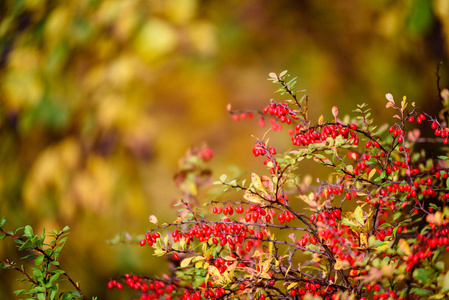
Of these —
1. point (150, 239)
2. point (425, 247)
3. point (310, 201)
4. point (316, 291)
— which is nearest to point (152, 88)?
point (150, 239)

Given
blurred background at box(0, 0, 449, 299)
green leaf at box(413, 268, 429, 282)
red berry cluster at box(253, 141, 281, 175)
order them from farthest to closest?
blurred background at box(0, 0, 449, 299) → red berry cluster at box(253, 141, 281, 175) → green leaf at box(413, 268, 429, 282)

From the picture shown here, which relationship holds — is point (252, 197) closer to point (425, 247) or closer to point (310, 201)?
point (310, 201)

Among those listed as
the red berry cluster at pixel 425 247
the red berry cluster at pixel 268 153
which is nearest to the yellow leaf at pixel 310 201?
the red berry cluster at pixel 268 153

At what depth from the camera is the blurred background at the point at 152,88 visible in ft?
5.31

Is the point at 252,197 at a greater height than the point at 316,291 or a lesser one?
greater

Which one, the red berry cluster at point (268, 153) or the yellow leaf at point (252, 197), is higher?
the red berry cluster at point (268, 153)

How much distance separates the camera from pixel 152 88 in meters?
1.66

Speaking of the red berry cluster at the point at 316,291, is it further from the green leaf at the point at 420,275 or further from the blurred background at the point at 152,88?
the blurred background at the point at 152,88

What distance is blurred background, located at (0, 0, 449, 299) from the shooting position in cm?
162

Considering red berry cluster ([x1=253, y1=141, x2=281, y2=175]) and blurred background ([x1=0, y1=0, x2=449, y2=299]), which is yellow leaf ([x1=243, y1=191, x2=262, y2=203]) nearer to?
red berry cluster ([x1=253, y1=141, x2=281, y2=175])

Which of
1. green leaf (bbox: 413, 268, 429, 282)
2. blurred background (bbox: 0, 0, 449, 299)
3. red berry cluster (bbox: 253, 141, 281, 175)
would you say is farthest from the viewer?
blurred background (bbox: 0, 0, 449, 299)

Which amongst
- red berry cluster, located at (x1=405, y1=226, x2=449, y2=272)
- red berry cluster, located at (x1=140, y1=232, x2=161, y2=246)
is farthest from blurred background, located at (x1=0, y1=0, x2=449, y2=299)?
red berry cluster, located at (x1=405, y1=226, x2=449, y2=272)

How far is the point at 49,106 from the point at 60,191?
393mm

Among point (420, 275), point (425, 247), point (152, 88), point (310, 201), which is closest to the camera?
point (420, 275)
